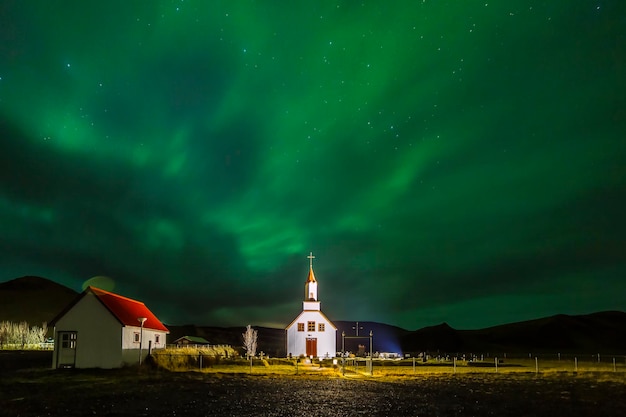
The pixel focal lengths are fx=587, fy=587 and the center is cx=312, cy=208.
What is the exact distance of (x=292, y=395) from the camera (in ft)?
84.3

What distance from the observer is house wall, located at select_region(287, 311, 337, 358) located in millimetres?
66456

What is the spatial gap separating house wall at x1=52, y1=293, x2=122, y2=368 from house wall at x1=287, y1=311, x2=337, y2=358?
91.0ft

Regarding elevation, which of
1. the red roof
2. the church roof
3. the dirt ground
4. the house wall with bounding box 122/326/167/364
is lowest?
the dirt ground

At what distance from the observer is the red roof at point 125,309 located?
4225 cm

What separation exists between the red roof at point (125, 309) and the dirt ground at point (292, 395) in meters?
5.12

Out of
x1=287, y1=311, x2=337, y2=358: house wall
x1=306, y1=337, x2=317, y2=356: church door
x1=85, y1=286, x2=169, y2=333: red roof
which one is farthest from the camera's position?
x1=287, y1=311, x2=337, y2=358: house wall

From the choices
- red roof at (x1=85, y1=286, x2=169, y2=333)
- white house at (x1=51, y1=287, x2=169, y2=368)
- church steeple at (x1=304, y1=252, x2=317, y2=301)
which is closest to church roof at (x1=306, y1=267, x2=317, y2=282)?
church steeple at (x1=304, y1=252, x2=317, y2=301)

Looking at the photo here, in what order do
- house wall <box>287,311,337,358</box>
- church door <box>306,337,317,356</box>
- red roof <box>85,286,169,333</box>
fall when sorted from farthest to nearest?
house wall <box>287,311,337,358</box> < church door <box>306,337,317,356</box> < red roof <box>85,286,169,333</box>

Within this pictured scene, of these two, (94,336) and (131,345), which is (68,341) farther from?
(131,345)

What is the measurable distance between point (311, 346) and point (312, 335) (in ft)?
4.01

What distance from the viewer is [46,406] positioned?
68.4 ft

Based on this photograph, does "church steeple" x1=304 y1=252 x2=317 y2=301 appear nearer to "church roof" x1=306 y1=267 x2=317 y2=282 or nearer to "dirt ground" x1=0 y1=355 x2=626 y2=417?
"church roof" x1=306 y1=267 x2=317 y2=282

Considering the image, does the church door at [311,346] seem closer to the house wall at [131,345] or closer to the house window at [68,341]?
the house wall at [131,345]

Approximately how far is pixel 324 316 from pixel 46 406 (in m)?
48.0
